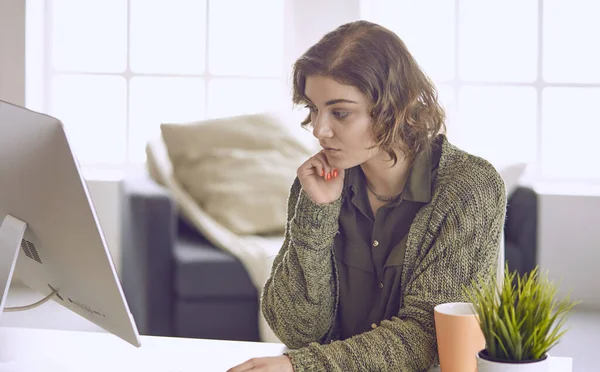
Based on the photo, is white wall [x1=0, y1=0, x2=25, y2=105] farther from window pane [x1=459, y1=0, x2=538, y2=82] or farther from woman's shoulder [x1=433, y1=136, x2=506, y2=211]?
woman's shoulder [x1=433, y1=136, x2=506, y2=211]

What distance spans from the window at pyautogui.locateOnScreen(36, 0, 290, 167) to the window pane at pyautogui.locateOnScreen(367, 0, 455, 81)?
0.53 m

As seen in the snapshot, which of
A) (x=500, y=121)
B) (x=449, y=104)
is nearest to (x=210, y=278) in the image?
(x=449, y=104)

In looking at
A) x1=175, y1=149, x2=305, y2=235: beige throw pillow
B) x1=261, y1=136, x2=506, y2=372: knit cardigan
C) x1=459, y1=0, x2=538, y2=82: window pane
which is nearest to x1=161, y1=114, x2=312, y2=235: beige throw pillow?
x1=175, y1=149, x2=305, y2=235: beige throw pillow

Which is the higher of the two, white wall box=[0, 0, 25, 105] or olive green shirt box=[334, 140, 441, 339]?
white wall box=[0, 0, 25, 105]

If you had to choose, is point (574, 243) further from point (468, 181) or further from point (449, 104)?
point (468, 181)

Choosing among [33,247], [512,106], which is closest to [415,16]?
[512,106]

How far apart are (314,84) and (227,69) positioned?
2823 mm

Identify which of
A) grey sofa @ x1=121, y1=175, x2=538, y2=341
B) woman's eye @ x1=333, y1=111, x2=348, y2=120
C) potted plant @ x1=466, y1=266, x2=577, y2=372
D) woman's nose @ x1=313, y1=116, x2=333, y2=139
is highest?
woman's eye @ x1=333, y1=111, x2=348, y2=120

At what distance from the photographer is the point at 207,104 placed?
420 cm

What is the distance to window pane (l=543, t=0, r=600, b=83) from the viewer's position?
388 centimetres

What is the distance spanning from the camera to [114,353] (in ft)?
→ 4.30

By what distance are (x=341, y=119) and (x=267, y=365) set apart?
477mm

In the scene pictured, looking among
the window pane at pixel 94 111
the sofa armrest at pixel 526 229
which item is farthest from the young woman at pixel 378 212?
the window pane at pixel 94 111

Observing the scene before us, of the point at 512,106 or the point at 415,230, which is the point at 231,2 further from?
the point at 415,230
